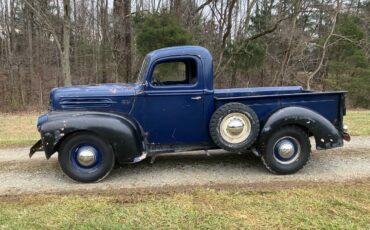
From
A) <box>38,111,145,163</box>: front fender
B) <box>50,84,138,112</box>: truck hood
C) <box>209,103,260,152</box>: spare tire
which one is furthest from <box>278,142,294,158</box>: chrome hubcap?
<box>50,84,138,112</box>: truck hood

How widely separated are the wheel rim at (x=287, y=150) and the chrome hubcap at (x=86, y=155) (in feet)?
9.38

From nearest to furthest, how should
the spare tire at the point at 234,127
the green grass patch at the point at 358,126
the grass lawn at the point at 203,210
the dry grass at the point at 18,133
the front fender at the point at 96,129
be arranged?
the grass lawn at the point at 203,210 < the front fender at the point at 96,129 < the spare tire at the point at 234,127 < the dry grass at the point at 18,133 < the green grass patch at the point at 358,126

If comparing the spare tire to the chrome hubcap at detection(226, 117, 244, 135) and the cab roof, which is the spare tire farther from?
the cab roof

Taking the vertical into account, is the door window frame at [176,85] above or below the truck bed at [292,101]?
above

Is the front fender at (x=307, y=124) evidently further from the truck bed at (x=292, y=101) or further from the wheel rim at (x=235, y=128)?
the wheel rim at (x=235, y=128)

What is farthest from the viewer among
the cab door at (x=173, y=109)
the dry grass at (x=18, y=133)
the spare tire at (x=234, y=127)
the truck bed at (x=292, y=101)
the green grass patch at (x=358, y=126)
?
the green grass patch at (x=358, y=126)

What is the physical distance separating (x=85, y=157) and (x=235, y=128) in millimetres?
2350

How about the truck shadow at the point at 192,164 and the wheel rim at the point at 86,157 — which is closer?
the wheel rim at the point at 86,157

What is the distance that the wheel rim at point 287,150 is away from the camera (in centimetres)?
600

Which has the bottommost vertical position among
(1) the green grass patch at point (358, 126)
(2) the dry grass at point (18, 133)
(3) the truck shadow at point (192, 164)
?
(3) the truck shadow at point (192, 164)

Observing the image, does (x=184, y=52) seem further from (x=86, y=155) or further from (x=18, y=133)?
(x=18, y=133)

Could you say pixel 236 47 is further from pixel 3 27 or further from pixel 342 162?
pixel 3 27

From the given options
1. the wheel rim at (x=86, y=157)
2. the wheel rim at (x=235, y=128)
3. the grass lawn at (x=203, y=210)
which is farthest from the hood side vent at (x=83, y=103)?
the wheel rim at (x=235, y=128)

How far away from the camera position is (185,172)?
20.3 ft
